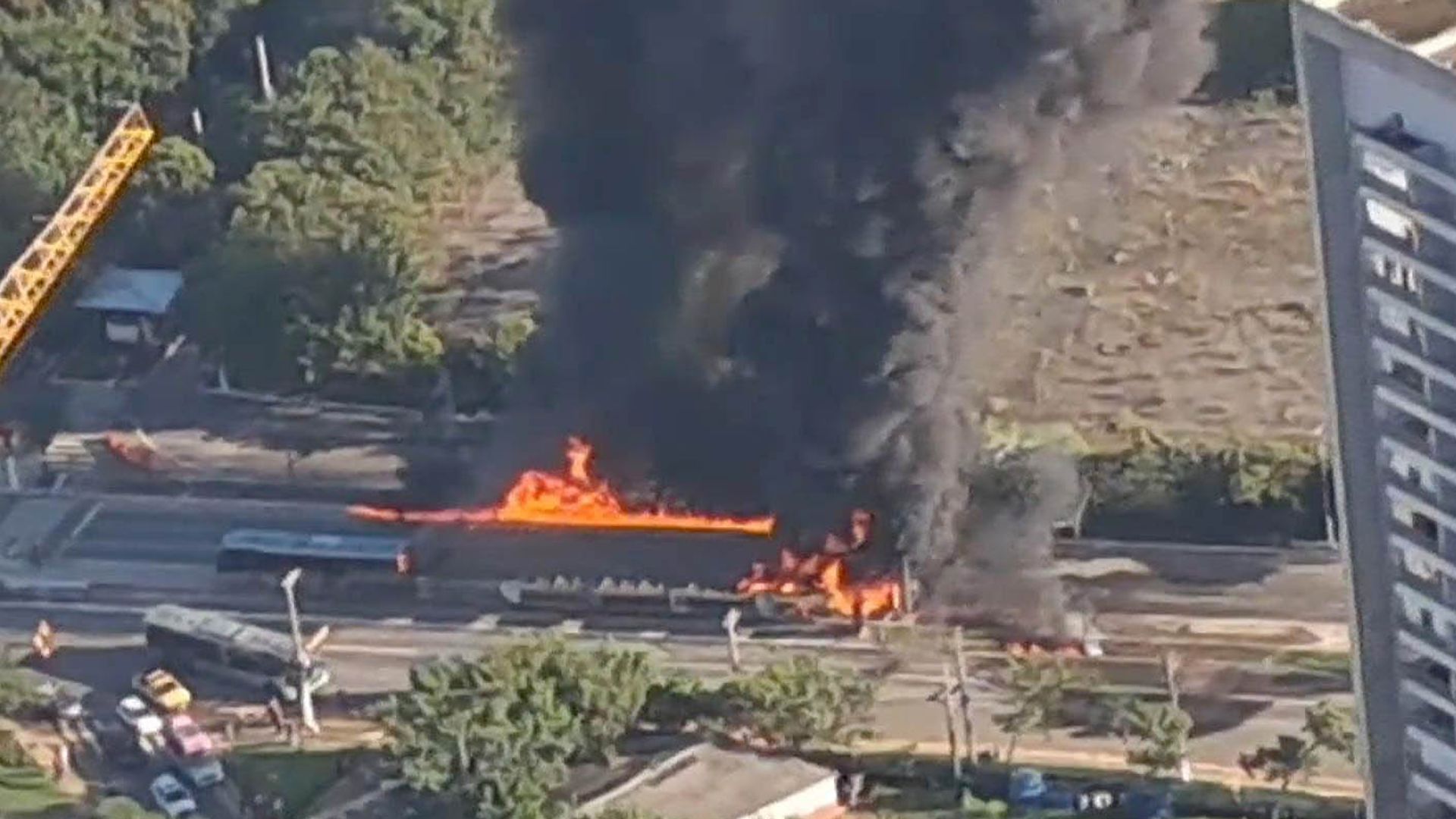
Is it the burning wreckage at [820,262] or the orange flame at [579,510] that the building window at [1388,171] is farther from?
the orange flame at [579,510]

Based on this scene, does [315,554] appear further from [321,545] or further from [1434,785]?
[1434,785]

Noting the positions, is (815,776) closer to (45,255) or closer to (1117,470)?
(1117,470)

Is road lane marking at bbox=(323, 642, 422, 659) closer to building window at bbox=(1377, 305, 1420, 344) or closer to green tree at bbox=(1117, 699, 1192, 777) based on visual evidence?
green tree at bbox=(1117, 699, 1192, 777)

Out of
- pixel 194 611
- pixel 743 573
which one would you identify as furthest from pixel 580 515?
pixel 194 611

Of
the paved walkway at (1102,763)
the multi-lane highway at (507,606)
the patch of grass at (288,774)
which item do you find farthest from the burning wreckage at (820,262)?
the patch of grass at (288,774)

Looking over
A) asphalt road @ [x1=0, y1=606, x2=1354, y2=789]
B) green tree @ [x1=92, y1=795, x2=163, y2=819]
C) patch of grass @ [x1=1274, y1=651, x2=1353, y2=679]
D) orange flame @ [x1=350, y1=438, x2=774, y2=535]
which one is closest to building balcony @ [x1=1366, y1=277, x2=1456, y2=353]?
asphalt road @ [x1=0, y1=606, x2=1354, y2=789]
